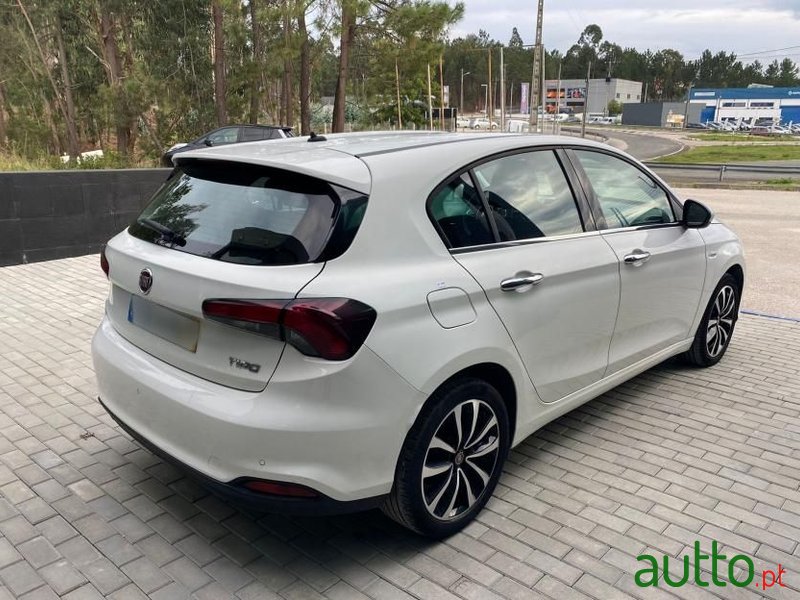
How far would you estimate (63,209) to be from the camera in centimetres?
853

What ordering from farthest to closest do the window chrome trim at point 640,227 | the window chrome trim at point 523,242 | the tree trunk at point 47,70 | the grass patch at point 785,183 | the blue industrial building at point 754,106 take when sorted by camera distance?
1. the blue industrial building at point 754,106
2. the tree trunk at point 47,70
3. the grass patch at point 785,183
4. the window chrome trim at point 640,227
5. the window chrome trim at point 523,242

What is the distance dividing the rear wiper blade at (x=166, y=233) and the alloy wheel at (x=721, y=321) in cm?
381

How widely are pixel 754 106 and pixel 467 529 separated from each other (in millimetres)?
101763

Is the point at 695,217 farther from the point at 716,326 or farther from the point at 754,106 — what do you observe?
the point at 754,106

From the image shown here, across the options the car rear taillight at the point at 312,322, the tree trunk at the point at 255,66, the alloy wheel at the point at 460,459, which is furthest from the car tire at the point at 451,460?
the tree trunk at the point at 255,66

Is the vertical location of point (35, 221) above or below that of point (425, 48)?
below

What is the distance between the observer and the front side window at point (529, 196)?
3152mm

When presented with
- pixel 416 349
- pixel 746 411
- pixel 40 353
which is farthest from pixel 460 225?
pixel 40 353

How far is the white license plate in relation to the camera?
261cm

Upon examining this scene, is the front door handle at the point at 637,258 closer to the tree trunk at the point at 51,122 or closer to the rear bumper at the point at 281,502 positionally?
the rear bumper at the point at 281,502

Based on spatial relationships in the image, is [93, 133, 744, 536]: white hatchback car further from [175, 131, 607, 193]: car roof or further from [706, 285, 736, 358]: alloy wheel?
[706, 285, 736, 358]: alloy wheel

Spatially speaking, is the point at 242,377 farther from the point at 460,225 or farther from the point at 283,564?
the point at 460,225

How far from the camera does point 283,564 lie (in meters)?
2.75

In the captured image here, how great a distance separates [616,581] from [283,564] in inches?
53.2
